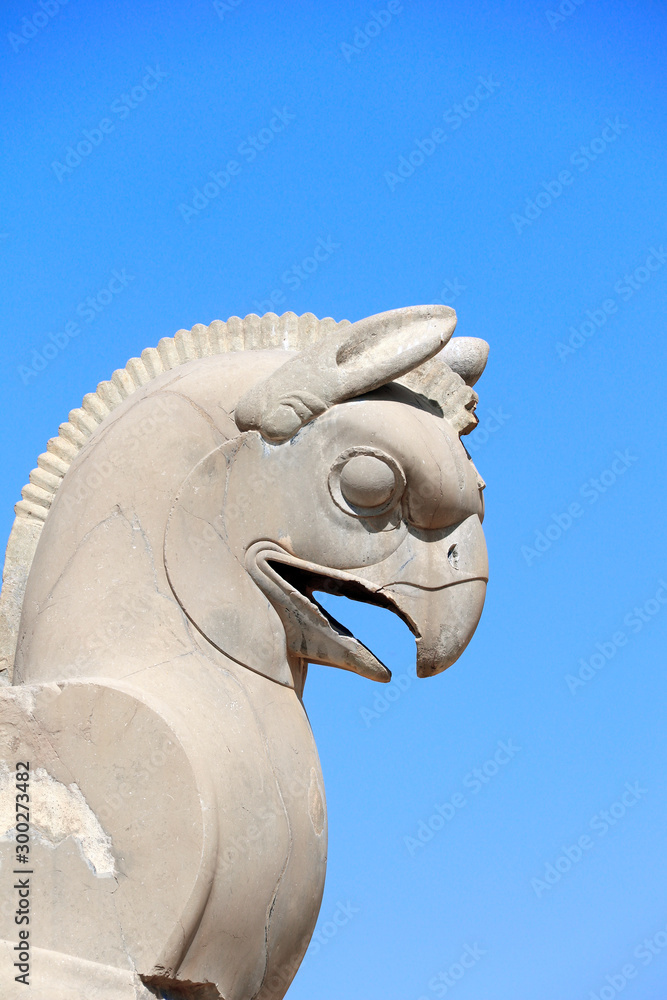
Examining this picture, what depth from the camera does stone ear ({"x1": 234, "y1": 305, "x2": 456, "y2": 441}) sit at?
4.55 meters

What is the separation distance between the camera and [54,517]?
4.69 m

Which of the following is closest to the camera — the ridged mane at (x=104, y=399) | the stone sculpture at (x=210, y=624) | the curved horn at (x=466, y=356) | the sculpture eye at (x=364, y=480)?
the stone sculpture at (x=210, y=624)

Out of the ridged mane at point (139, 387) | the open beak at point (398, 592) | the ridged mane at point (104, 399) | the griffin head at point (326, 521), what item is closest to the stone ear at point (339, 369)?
the griffin head at point (326, 521)

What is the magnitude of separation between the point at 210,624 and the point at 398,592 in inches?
25.9

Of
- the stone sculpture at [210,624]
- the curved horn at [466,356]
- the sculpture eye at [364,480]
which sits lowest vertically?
the stone sculpture at [210,624]

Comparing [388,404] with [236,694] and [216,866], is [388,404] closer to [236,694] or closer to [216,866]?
[236,694]

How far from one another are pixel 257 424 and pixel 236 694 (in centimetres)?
94

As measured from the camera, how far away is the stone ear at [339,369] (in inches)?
179

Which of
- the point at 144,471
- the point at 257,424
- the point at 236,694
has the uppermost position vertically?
the point at 257,424

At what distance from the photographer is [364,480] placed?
4453 mm

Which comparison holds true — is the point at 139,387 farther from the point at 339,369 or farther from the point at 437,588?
the point at 437,588

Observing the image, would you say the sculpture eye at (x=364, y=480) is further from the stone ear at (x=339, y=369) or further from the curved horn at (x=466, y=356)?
the curved horn at (x=466, y=356)

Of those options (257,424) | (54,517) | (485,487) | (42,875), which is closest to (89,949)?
(42,875)

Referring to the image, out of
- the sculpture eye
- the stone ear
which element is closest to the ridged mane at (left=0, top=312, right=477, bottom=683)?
the stone ear
